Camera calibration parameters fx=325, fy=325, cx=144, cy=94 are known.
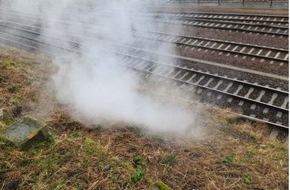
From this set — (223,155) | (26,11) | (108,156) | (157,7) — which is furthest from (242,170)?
(26,11)

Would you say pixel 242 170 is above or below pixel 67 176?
below

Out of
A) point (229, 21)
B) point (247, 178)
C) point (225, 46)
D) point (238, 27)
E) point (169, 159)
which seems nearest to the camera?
point (247, 178)

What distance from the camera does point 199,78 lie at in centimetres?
838

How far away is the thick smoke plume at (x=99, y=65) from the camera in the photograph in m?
Result: 6.22

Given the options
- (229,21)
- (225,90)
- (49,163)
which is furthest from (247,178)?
(229,21)

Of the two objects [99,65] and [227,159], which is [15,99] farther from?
[227,159]

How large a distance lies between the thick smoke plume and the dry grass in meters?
0.50

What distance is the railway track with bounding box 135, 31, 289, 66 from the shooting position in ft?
29.6

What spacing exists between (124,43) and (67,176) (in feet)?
24.6

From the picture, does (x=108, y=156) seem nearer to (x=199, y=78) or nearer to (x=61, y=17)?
(x=199, y=78)

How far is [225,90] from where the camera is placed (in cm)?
768

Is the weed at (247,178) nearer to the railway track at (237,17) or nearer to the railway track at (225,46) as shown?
the railway track at (225,46)

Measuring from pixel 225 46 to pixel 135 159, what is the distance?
6395 mm

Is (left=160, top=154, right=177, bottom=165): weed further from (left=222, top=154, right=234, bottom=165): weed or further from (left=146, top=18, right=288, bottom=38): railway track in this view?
(left=146, top=18, right=288, bottom=38): railway track
